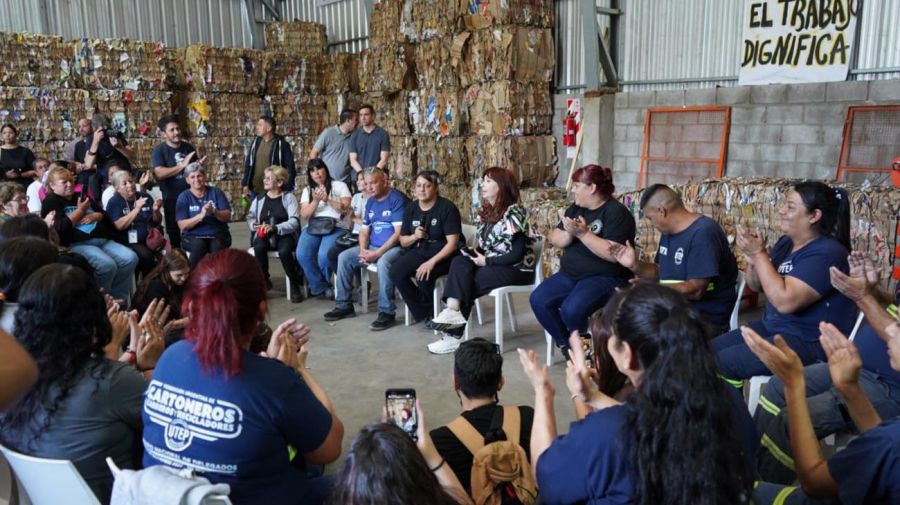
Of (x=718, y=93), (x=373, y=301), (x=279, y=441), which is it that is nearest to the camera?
(x=279, y=441)

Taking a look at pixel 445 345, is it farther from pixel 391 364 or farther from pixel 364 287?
pixel 364 287

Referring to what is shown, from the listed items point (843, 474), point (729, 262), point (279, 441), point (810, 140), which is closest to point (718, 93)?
point (810, 140)

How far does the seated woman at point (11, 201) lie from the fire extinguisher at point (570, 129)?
5.50m

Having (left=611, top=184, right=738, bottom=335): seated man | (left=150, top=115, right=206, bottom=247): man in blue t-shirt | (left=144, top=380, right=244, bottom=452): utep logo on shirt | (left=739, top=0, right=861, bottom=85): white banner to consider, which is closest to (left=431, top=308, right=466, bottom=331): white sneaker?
(left=611, top=184, right=738, bottom=335): seated man

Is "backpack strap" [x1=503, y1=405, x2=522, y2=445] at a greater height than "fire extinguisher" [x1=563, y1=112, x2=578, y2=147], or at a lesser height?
lesser

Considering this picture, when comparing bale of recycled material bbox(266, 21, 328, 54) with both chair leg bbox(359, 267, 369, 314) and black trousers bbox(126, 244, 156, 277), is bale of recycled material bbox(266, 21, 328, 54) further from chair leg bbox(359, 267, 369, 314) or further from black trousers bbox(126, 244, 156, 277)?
chair leg bbox(359, 267, 369, 314)

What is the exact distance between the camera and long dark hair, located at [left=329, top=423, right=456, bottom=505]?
123 cm

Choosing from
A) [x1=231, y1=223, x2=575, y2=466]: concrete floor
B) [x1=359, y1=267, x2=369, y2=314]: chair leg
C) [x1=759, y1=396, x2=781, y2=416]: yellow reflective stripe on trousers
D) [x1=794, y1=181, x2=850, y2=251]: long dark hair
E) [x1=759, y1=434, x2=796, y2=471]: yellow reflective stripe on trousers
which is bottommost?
[x1=231, y1=223, x2=575, y2=466]: concrete floor

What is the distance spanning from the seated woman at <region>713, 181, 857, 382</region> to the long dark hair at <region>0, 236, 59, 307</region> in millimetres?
2611

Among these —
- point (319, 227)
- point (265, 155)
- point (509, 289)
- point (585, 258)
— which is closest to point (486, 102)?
point (265, 155)

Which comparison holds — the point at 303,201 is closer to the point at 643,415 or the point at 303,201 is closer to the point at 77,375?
the point at 77,375

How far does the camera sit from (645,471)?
4.46ft

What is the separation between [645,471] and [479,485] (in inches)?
22.1

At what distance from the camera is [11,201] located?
4461 mm
